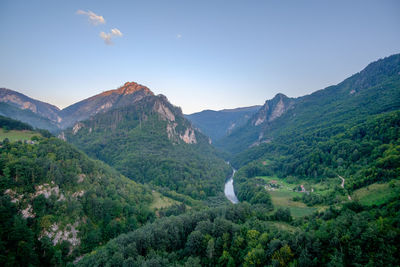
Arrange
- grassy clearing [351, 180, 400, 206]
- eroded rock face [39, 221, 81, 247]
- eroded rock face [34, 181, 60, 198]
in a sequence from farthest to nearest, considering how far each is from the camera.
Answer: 1. eroded rock face [34, 181, 60, 198]
2. eroded rock face [39, 221, 81, 247]
3. grassy clearing [351, 180, 400, 206]

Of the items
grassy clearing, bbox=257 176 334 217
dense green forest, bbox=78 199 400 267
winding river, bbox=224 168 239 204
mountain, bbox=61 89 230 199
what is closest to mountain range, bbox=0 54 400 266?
dense green forest, bbox=78 199 400 267

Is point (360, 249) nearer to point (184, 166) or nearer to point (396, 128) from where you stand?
point (396, 128)

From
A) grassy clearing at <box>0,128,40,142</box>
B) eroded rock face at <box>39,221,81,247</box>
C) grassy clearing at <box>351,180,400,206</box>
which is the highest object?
grassy clearing at <box>0,128,40,142</box>

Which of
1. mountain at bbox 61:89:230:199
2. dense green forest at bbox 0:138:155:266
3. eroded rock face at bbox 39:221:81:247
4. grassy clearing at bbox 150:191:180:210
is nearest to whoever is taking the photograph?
dense green forest at bbox 0:138:155:266

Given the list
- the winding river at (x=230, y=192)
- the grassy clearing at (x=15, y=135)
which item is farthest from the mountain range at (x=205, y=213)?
the winding river at (x=230, y=192)

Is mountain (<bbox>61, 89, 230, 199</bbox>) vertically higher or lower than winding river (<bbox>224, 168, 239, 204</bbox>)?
higher

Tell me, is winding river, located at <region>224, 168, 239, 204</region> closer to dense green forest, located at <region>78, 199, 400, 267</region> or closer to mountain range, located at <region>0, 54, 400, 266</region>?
mountain range, located at <region>0, 54, 400, 266</region>

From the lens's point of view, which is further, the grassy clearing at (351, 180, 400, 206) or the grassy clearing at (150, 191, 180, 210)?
the grassy clearing at (150, 191, 180, 210)

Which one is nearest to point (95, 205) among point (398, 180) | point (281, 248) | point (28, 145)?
point (28, 145)
